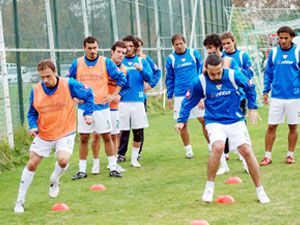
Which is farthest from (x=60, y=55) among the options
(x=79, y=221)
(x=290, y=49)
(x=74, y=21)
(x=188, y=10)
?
(x=188, y=10)

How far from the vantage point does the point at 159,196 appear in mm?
8656

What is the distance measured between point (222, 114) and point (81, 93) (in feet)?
5.90

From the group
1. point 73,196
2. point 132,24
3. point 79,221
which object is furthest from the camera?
point 132,24

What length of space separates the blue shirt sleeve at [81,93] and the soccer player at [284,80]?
3218 mm

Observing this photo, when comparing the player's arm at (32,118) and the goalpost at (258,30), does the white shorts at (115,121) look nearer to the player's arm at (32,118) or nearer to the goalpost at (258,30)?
the player's arm at (32,118)

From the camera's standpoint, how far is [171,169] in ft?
36.1

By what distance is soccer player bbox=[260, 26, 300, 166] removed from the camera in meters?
10.4

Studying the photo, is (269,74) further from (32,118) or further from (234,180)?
(32,118)

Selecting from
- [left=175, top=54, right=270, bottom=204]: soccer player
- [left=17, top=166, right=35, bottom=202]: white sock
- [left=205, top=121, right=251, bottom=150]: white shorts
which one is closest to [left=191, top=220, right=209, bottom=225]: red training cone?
[left=175, top=54, right=270, bottom=204]: soccer player

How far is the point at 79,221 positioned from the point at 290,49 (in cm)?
469

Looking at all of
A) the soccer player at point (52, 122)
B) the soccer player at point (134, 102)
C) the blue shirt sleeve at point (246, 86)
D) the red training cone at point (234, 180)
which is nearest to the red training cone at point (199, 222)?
the blue shirt sleeve at point (246, 86)

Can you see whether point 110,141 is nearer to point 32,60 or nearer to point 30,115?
point 30,115

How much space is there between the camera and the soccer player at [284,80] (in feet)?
34.2

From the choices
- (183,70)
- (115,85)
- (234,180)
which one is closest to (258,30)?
(183,70)
